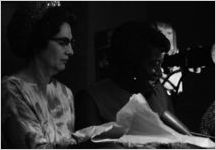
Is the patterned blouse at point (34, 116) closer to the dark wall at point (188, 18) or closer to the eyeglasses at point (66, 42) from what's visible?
the eyeglasses at point (66, 42)

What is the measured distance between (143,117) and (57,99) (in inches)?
10.3

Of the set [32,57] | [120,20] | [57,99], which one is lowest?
[57,99]

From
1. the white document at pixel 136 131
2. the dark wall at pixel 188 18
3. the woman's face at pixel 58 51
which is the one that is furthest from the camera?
the dark wall at pixel 188 18

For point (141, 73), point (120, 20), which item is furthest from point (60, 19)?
point (141, 73)

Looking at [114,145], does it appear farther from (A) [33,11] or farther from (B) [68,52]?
(A) [33,11]

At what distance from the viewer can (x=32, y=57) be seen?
1.20m

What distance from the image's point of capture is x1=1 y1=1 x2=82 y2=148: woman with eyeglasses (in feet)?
3.70

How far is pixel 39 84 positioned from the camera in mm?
1200

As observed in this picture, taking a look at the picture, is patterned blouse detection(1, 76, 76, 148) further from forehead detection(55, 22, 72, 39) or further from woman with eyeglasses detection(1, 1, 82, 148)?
forehead detection(55, 22, 72, 39)

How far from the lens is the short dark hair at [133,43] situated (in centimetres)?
122

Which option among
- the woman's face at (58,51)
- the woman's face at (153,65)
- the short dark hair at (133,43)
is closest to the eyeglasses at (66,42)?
the woman's face at (58,51)

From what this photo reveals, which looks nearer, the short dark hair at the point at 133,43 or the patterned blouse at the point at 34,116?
the patterned blouse at the point at 34,116

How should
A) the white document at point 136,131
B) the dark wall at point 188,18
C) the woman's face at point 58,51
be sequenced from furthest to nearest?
the dark wall at point 188,18 < the woman's face at point 58,51 < the white document at point 136,131

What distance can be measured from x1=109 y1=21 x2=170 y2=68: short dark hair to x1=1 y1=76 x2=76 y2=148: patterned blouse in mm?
206
